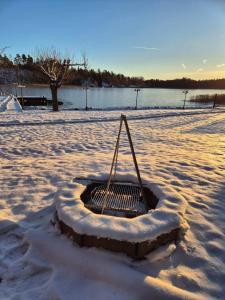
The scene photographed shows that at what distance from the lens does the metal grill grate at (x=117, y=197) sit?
11.9 feet

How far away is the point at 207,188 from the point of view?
14.7 ft

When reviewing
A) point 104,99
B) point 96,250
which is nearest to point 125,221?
point 96,250

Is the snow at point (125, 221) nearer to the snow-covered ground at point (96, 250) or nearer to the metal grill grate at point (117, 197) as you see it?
the snow-covered ground at point (96, 250)

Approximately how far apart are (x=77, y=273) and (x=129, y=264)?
0.53m

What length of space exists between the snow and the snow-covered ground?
0.70 ft

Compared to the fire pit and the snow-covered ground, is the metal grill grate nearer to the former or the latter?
the fire pit

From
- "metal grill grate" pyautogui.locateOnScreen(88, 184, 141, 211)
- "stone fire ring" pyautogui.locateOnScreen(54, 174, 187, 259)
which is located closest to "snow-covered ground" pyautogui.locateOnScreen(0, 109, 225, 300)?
"stone fire ring" pyautogui.locateOnScreen(54, 174, 187, 259)

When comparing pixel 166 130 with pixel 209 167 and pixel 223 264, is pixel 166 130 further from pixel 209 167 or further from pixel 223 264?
pixel 223 264

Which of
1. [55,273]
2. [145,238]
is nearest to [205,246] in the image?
[145,238]

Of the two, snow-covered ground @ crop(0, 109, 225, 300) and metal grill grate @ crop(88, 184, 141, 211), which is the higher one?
metal grill grate @ crop(88, 184, 141, 211)

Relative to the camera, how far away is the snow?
2.73m

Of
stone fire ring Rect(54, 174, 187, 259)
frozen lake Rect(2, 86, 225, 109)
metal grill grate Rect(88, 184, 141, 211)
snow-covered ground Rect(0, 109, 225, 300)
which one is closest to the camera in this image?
snow-covered ground Rect(0, 109, 225, 300)

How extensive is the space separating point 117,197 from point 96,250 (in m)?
1.18

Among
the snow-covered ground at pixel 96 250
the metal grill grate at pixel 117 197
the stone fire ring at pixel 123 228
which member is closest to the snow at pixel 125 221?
the stone fire ring at pixel 123 228
